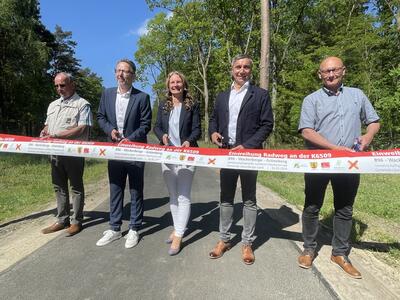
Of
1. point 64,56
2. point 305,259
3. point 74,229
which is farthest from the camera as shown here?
Result: point 64,56

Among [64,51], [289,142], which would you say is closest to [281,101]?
[289,142]

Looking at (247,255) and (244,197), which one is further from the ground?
(244,197)

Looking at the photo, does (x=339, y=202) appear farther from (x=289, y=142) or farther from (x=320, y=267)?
(x=289, y=142)

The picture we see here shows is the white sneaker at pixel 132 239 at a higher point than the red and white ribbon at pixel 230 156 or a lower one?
lower

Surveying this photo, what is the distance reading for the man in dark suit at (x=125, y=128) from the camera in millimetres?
5195

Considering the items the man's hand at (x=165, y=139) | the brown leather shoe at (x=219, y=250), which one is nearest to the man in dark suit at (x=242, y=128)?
the brown leather shoe at (x=219, y=250)

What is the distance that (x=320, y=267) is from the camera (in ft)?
14.2

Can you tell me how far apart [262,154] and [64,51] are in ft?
189

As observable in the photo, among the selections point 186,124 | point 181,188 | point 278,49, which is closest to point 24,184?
point 181,188

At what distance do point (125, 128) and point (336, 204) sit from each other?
2775 millimetres

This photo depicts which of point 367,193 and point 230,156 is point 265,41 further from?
point 230,156

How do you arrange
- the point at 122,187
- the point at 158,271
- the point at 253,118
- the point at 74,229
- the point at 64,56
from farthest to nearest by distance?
the point at 64,56 < the point at 74,229 < the point at 122,187 < the point at 253,118 < the point at 158,271

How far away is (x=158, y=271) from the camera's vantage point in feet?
13.9

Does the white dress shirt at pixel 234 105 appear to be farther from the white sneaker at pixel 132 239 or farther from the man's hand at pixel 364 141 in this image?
the white sneaker at pixel 132 239
